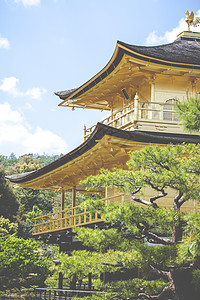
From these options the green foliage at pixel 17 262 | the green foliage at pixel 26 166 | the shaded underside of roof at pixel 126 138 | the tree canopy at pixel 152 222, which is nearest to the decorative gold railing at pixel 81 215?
the tree canopy at pixel 152 222

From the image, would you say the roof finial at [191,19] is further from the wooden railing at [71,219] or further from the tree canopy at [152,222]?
the tree canopy at [152,222]

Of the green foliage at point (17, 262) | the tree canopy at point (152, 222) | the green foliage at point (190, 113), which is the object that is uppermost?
the green foliage at point (190, 113)

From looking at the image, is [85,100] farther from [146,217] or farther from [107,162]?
[146,217]

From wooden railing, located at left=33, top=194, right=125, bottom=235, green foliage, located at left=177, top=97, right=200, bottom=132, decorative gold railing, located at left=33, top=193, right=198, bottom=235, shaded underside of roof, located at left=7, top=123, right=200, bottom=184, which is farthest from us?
wooden railing, located at left=33, top=194, right=125, bottom=235

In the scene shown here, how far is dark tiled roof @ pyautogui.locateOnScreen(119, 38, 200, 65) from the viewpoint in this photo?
1678 cm

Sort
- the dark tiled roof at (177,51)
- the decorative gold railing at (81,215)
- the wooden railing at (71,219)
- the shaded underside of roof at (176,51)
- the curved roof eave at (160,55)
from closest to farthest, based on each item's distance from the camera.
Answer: the decorative gold railing at (81,215), the wooden railing at (71,219), the curved roof eave at (160,55), the shaded underside of roof at (176,51), the dark tiled roof at (177,51)

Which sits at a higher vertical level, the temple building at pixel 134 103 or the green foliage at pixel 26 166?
the green foliage at pixel 26 166

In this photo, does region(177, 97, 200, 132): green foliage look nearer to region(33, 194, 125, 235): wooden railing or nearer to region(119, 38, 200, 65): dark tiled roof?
region(33, 194, 125, 235): wooden railing

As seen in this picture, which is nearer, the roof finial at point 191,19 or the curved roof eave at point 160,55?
the curved roof eave at point 160,55

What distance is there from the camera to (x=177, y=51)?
19.0 m

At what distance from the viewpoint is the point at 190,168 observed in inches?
409

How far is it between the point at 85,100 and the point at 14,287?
12770 millimetres

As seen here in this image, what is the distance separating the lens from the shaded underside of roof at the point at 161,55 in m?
16.1

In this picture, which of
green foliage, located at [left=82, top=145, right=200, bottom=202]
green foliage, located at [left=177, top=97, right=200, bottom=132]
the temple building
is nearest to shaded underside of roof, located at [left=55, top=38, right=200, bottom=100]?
the temple building
